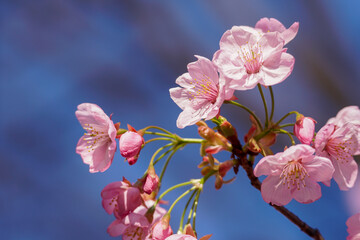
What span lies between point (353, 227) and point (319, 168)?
215mm

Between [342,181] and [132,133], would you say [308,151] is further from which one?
[132,133]

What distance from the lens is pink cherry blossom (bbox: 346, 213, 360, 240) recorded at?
86cm

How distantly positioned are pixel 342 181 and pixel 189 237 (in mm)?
389

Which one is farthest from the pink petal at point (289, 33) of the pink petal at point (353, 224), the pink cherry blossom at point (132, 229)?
the pink cherry blossom at point (132, 229)

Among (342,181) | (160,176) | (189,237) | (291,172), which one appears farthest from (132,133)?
(342,181)

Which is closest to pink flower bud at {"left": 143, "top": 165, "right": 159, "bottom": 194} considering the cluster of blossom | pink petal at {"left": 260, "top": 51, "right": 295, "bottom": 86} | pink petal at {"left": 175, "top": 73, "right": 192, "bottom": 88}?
the cluster of blossom

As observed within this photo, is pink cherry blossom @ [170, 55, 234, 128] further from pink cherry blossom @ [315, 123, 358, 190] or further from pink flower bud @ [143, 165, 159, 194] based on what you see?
pink cherry blossom @ [315, 123, 358, 190]

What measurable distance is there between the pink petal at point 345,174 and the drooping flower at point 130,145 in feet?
1.54

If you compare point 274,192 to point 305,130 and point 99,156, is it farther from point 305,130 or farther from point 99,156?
point 99,156

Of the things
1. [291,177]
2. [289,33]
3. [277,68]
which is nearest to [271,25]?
[289,33]

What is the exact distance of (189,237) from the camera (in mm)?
775

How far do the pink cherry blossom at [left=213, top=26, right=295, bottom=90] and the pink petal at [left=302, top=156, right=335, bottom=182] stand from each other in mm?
187

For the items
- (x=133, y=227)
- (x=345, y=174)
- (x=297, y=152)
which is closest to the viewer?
(x=297, y=152)

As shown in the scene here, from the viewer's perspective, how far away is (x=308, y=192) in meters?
0.81
